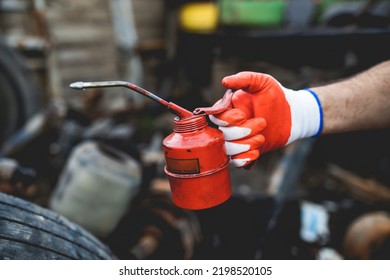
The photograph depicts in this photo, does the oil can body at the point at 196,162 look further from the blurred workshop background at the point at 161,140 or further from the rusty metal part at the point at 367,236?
the rusty metal part at the point at 367,236

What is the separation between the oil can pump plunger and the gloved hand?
0.06m

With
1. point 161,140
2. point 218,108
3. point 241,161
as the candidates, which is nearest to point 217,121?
point 218,108

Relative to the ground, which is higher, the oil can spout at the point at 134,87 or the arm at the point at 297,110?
the oil can spout at the point at 134,87

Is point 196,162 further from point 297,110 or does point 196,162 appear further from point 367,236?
point 367,236

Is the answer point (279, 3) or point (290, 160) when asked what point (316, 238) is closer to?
point (290, 160)

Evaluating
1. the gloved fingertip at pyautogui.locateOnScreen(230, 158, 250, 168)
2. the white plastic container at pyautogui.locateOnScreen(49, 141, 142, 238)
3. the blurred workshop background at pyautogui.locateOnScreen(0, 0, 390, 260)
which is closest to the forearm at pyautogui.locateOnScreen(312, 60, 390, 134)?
the gloved fingertip at pyautogui.locateOnScreen(230, 158, 250, 168)

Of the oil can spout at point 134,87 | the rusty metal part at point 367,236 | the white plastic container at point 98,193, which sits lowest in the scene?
the rusty metal part at point 367,236

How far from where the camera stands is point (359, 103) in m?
1.35

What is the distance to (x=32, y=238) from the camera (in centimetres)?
106

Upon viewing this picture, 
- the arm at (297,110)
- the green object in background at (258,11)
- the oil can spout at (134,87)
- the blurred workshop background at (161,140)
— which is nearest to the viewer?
the oil can spout at (134,87)

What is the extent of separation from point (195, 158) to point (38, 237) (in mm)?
617

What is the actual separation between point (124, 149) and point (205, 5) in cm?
307

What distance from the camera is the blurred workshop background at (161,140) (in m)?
2.07

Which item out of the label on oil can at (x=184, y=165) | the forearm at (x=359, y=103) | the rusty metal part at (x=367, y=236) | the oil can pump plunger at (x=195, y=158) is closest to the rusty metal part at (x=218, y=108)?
the oil can pump plunger at (x=195, y=158)
